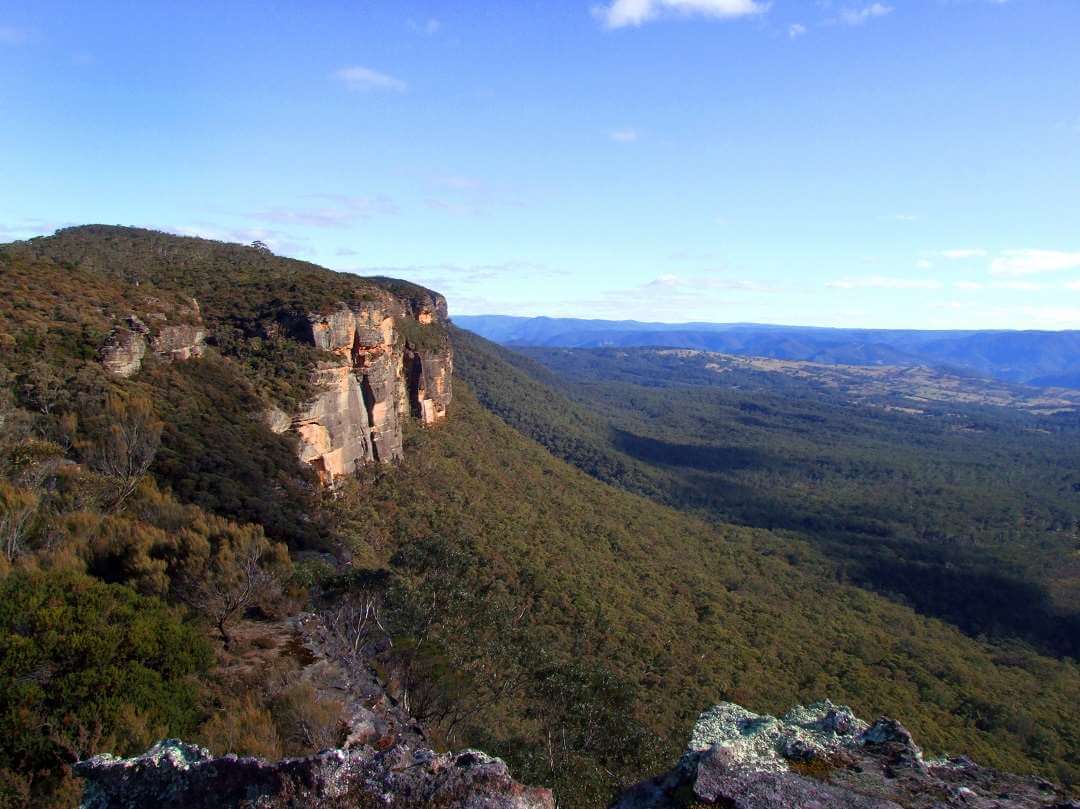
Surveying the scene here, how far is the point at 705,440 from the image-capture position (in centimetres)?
11869

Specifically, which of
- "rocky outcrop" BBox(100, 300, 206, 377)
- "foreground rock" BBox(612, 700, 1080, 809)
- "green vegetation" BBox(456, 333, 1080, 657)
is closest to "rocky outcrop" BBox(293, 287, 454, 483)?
"rocky outcrop" BBox(100, 300, 206, 377)

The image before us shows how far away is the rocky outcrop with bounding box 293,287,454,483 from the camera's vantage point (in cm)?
3531

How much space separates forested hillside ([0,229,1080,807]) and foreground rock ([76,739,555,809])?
2.62 m

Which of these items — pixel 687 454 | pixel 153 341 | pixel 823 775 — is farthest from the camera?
pixel 687 454

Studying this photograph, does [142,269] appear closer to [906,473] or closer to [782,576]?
[782,576]

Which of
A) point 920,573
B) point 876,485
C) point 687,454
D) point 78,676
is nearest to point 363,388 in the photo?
point 78,676

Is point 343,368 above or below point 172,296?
below

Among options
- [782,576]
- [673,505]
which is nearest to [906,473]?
[673,505]

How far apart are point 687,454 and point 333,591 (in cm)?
8984

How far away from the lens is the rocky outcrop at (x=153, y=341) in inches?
1096

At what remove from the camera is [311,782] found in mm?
6121

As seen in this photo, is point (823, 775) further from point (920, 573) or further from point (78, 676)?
point (920, 573)

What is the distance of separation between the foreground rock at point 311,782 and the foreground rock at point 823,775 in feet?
6.26

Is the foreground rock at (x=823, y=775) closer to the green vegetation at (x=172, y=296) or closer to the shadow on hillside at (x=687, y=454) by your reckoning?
the green vegetation at (x=172, y=296)
